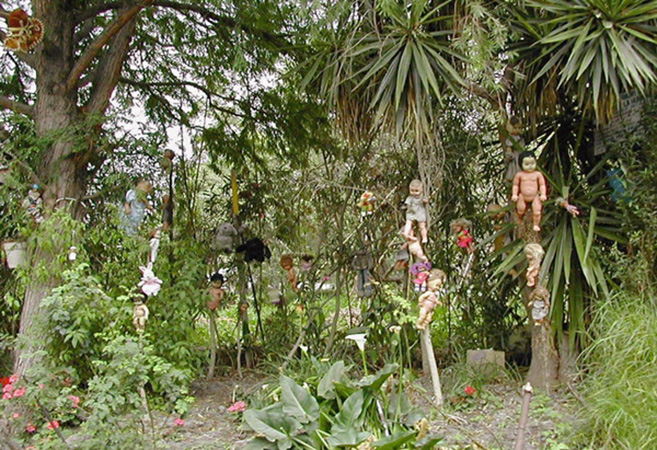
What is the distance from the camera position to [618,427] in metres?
3.17

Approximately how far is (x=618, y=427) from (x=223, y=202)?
3822mm

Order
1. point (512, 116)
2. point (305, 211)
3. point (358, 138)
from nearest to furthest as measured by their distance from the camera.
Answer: point (512, 116) → point (358, 138) → point (305, 211)

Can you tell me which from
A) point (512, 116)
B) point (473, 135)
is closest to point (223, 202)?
point (473, 135)

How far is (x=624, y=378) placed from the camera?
3344 mm

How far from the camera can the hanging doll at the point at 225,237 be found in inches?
199

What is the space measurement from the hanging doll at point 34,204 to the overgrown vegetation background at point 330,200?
90 millimetres

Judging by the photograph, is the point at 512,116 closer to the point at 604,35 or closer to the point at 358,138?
the point at 604,35

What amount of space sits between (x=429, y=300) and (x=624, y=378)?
1179mm

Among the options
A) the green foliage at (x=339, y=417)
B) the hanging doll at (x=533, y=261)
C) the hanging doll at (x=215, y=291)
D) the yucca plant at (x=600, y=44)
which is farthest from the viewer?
the hanging doll at (x=215, y=291)

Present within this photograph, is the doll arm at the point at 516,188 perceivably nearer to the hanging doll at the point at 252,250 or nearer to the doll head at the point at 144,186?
the hanging doll at the point at 252,250

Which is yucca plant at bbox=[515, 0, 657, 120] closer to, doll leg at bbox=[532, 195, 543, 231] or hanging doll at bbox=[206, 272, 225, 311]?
doll leg at bbox=[532, 195, 543, 231]

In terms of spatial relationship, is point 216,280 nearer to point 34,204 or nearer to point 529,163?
point 34,204

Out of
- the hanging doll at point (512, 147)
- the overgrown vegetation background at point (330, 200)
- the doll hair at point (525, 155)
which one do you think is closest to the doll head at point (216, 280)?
the overgrown vegetation background at point (330, 200)

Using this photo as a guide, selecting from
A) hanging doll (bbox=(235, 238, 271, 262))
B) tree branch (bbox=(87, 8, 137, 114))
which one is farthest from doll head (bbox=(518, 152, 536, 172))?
tree branch (bbox=(87, 8, 137, 114))
